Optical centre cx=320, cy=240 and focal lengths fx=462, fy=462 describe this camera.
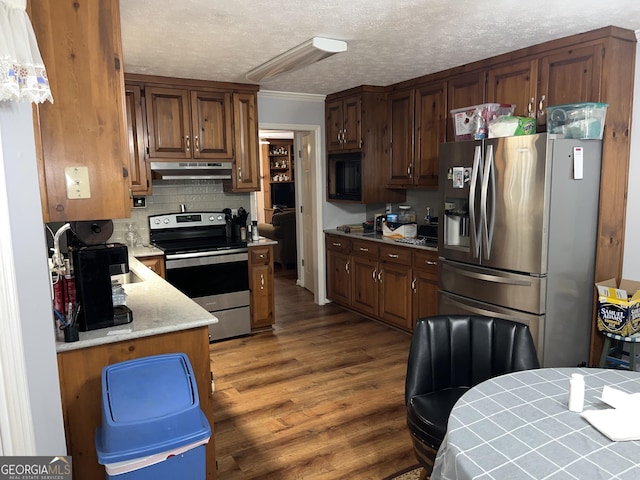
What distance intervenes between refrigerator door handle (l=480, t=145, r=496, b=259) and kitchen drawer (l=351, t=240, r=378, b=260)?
1583mm

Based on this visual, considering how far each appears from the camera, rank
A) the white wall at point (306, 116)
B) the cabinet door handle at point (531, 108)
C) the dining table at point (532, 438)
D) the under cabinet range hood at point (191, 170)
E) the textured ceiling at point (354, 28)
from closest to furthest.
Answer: the dining table at point (532, 438) → the textured ceiling at point (354, 28) → the cabinet door handle at point (531, 108) → the under cabinet range hood at point (191, 170) → the white wall at point (306, 116)

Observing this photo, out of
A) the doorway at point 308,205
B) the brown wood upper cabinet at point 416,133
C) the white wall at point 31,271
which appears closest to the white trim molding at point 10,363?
the white wall at point 31,271

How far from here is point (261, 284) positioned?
450 cm

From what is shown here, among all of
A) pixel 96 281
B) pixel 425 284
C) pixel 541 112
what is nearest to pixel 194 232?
pixel 425 284

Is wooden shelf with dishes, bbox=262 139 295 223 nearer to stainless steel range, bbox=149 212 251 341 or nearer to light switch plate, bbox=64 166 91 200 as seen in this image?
stainless steel range, bbox=149 212 251 341

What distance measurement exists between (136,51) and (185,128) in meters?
1.04

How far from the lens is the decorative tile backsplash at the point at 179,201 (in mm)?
4520

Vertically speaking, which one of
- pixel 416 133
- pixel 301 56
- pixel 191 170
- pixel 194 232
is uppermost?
pixel 301 56

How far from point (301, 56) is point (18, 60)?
2165mm

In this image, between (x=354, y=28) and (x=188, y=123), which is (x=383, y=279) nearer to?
(x=188, y=123)

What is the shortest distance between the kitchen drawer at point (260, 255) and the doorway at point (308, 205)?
69 cm

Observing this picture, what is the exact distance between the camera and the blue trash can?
154 cm

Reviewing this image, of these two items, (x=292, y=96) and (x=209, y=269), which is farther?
(x=292, y=96)

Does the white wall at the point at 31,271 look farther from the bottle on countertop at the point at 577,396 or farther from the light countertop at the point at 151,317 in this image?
the bottle on countertop at the point at 577,396
